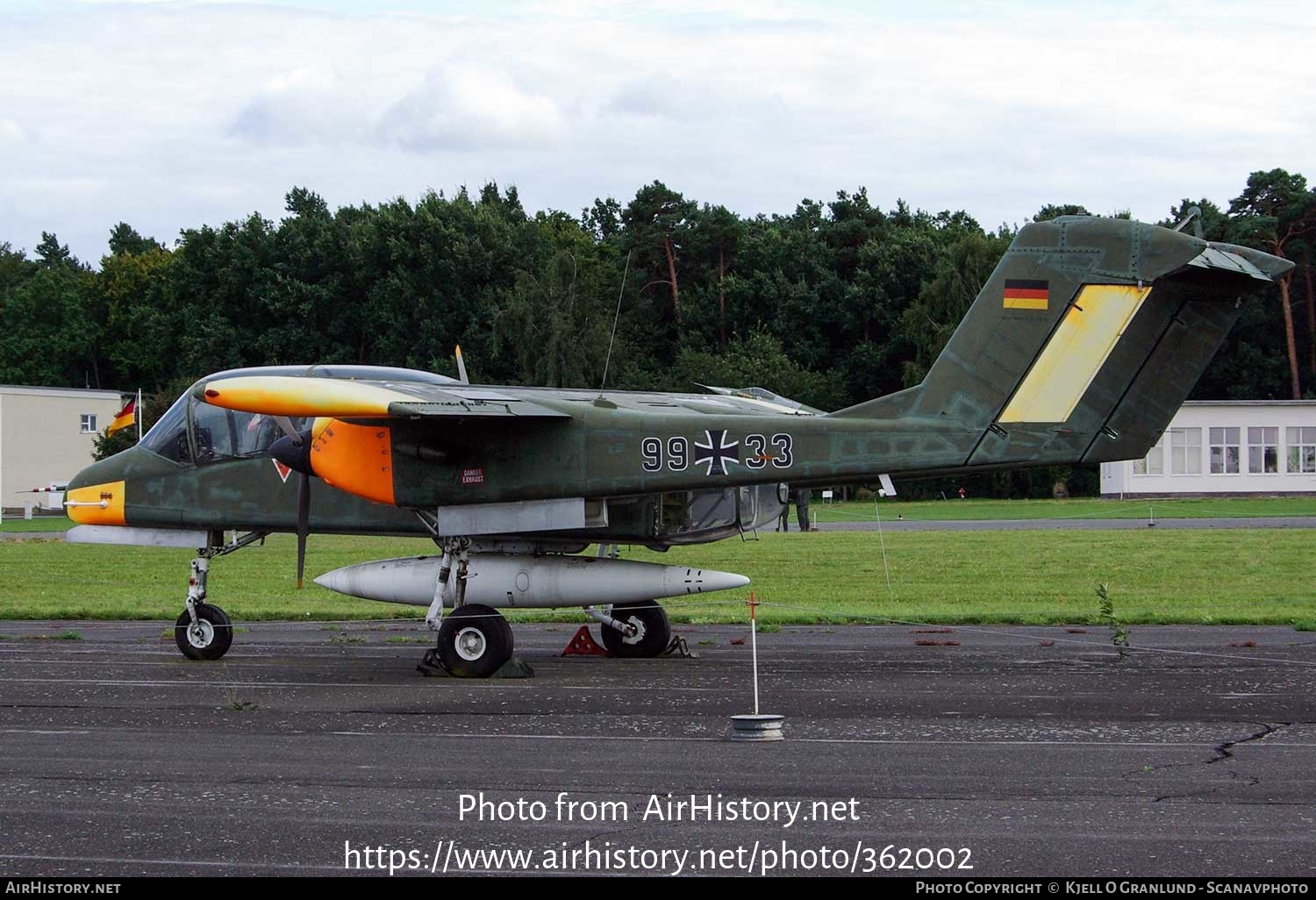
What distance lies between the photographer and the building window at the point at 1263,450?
6412 cm

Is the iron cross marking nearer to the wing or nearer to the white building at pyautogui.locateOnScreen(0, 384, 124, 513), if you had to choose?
the wing

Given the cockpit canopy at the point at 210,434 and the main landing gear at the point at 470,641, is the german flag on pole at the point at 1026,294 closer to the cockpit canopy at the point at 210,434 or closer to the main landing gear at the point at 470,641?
the main landing gear at the point at 470,641

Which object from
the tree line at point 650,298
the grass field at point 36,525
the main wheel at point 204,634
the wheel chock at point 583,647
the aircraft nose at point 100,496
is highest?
the tree line at point 650,298

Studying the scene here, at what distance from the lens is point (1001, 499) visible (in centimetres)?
6481

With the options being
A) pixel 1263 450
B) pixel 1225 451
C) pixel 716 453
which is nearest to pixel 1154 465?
pixel 1225 451

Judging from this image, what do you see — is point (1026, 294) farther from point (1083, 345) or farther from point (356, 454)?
point (356, 454)

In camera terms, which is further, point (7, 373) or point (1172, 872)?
point (7, 373)

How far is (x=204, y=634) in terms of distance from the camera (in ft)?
55.7

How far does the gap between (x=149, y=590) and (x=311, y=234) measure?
142 feet

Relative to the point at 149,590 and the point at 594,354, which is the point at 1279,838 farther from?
the point at 594,354

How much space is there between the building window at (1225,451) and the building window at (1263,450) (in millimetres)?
581

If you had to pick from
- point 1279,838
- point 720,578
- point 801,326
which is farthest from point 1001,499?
point 1279,838

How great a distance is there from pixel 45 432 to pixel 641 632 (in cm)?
6295

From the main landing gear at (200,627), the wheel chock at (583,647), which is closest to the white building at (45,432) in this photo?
the main landing gear at (200,627)
